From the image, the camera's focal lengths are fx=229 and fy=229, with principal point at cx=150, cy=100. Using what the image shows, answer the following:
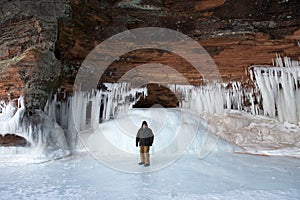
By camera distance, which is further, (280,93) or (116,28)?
(280,93)

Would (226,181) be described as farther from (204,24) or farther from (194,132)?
(204,24)

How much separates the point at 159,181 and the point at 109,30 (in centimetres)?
421

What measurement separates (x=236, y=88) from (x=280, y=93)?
4.32ft

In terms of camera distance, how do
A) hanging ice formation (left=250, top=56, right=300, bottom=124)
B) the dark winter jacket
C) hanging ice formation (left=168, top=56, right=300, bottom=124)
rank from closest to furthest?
the dark winter jacket
hanging ice formation (left=250, top=56, right=300, bottom=124)
hanging ice formation (left=168, top=56, right=300, bottom=124)

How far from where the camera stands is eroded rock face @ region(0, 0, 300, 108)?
541 centimetres

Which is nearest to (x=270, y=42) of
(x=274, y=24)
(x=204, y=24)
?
(x=274, y=24)

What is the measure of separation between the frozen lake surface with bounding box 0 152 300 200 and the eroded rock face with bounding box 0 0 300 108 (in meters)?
2.25

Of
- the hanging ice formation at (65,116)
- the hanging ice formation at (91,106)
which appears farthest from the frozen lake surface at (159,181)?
Answer: the hanging ice formation at (91,106)

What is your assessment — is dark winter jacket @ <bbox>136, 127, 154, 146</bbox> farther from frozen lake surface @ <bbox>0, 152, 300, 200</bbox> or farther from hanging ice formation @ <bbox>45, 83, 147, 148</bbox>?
hanging ice formation @ <bbox>45, 83, 147, 148</bbox>

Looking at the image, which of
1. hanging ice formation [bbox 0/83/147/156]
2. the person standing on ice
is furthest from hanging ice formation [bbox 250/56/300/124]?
the person standing on ice

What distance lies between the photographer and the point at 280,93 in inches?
284

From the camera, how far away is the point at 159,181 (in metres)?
3.56

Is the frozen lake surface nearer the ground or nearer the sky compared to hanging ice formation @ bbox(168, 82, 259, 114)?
nearer the ground

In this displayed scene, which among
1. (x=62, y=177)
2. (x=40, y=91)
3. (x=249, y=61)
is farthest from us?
(x=249, y=61)
